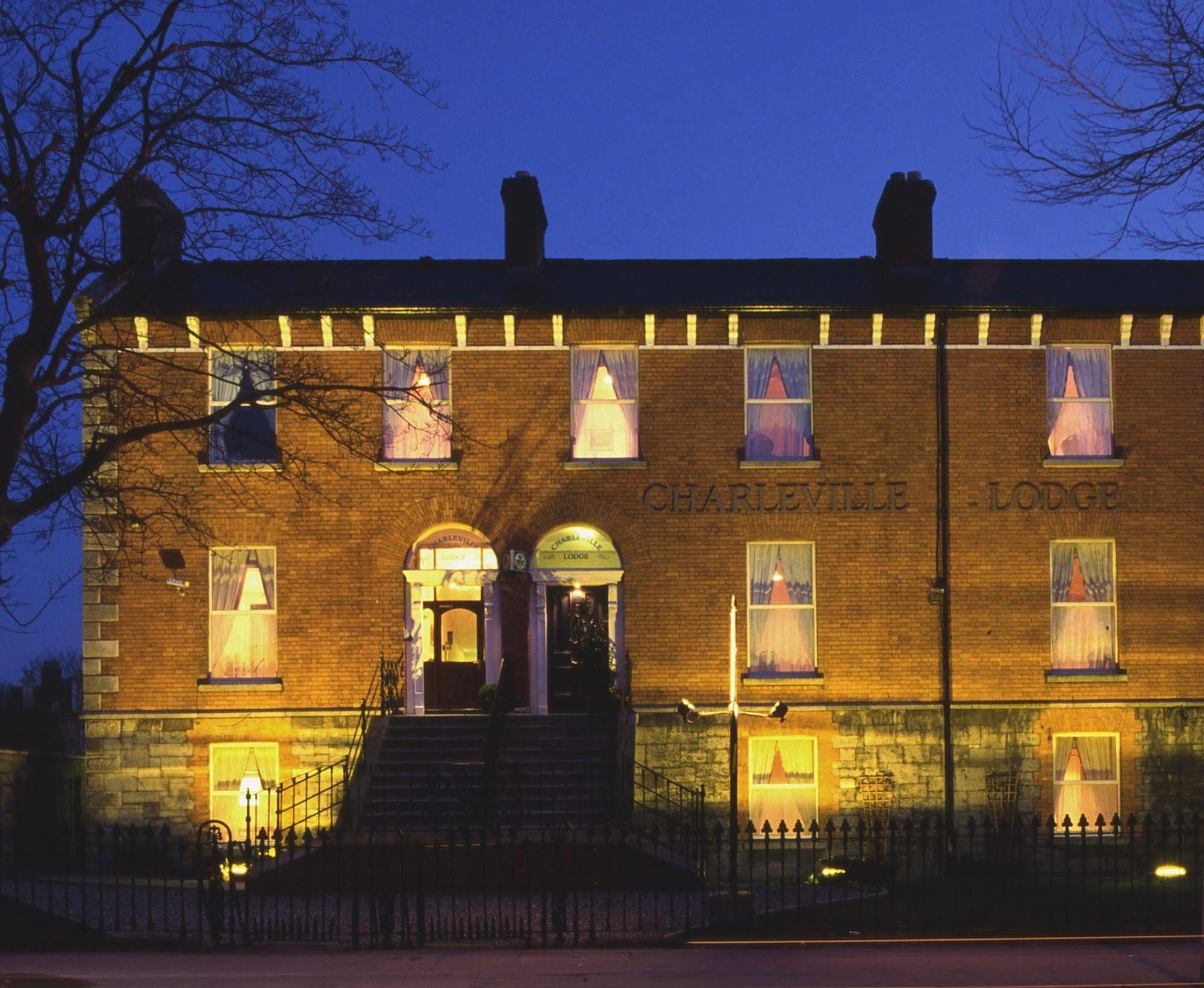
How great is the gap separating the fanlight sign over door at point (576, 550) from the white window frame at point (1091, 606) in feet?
23.1

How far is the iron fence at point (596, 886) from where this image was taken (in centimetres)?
1500

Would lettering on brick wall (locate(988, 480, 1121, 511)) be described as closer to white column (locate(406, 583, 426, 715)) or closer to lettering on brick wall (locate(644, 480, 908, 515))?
lettering on brick wall (locate(644, 480, 908, 515))

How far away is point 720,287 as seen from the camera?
24.1 metres

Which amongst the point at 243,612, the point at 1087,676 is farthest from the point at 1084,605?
the point at 243,612

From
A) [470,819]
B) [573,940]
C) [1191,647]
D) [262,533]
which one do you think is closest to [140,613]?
[262,533]

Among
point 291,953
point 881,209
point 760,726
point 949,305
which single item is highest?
point 881,209

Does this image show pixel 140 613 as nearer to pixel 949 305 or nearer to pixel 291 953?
pixel 291 953

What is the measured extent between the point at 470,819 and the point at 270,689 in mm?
4859

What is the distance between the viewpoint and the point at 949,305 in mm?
22641

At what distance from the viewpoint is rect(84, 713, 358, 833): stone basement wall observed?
21969mm

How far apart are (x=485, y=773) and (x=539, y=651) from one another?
3.16 meters

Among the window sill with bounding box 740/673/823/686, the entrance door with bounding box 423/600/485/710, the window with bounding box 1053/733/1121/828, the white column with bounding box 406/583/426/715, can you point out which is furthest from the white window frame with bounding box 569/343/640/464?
the window with bounding box 1053/733/1121/828

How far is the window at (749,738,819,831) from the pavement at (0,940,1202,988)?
7.73 meters

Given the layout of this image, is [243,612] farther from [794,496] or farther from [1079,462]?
[1079,462]
